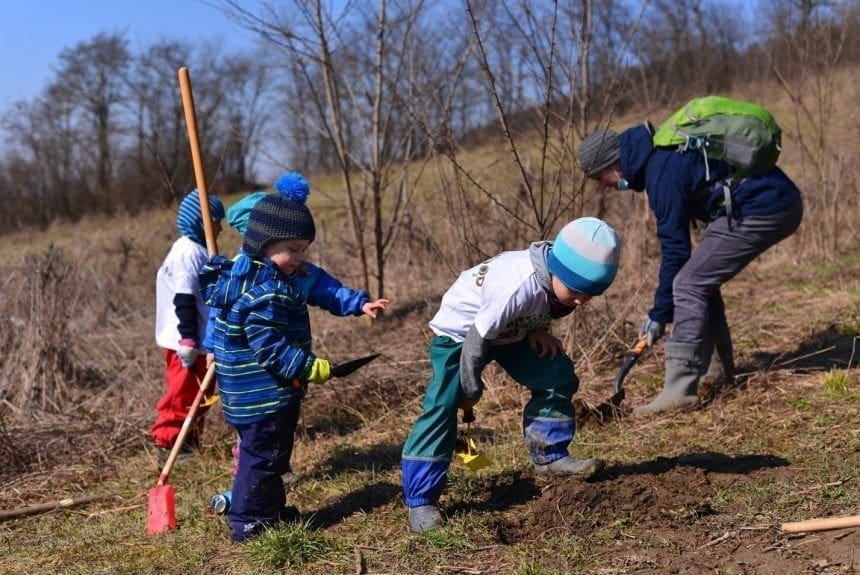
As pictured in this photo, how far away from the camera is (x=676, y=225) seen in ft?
15.6

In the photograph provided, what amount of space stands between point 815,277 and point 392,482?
5.86 m

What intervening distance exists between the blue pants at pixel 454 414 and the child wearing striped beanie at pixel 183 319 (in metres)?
1.98

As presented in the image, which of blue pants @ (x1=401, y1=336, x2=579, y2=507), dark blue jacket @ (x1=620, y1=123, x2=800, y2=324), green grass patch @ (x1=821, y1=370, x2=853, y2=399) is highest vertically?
dark blue jacket @ (x1=620, y1=123, x2=800, y2=324)

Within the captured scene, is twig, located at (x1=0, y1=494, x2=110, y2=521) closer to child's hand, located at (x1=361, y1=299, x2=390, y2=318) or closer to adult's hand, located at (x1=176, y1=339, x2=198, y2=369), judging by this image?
adult's hand, located at (x1=176, y1=339, x2=198, y2=369)

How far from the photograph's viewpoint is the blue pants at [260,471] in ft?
12.5

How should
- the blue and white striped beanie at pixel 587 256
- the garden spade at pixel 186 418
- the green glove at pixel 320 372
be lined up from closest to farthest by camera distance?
the blue and white striped beanie at pixel 587 256 < the green glove at pixel 320 372 < the garden spade at pixel 186 418

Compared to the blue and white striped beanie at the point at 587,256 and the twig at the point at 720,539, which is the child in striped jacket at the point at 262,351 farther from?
the twig at the point at 720,539

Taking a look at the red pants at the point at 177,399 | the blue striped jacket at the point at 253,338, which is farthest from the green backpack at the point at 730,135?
the red pants at the point at 177,399

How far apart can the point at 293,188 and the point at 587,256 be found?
4.64 ft

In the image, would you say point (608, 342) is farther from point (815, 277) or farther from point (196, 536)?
point (815, 277)

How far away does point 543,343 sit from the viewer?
3.77 metres

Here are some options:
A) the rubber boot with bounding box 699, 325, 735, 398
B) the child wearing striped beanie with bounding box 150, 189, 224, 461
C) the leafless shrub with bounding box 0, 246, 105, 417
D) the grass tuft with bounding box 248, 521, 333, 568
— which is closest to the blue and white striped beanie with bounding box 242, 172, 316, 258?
the grass tuft with bounding box 248, 521, 333, 568

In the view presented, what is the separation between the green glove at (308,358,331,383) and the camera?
3592 mm

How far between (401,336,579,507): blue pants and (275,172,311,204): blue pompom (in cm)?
90
